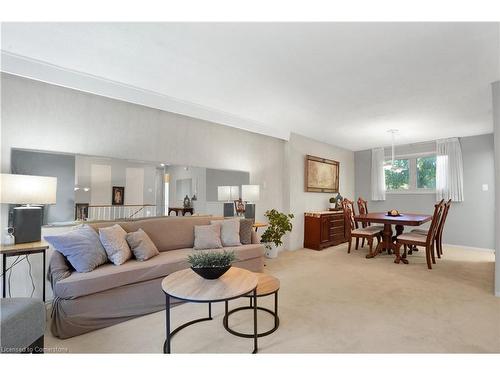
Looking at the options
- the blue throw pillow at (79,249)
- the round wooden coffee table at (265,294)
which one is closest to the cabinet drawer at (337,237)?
the round wooden coffee table at (265,294)

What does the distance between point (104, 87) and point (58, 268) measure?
196cm

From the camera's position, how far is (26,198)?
6.84 ft

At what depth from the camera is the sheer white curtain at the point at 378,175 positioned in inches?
252

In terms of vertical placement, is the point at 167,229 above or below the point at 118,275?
above

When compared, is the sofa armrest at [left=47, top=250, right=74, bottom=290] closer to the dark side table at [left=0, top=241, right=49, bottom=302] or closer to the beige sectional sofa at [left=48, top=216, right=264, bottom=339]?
the beige sectional sofa at [left=48, top=216, right=264, bottom=339]

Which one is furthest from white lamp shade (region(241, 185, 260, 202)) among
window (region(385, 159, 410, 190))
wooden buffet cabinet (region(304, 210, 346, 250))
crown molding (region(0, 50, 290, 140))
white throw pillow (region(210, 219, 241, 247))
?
window (region(385, 159, 410, 190))

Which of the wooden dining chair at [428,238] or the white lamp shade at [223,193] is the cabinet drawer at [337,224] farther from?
the white lamp shade at [223,193]

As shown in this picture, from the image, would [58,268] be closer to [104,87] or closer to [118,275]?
[118,275]

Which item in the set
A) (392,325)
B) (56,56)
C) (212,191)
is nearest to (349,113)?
(212,191)

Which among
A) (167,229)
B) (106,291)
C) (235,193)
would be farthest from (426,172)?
(106,291)

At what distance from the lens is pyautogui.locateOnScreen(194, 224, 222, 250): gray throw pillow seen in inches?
122

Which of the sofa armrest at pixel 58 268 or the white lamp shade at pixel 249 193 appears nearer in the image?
the sofa armrest at pixel 58 268

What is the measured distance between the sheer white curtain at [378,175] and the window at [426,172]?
0.77 metres

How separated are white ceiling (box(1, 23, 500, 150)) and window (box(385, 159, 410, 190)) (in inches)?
91.6
